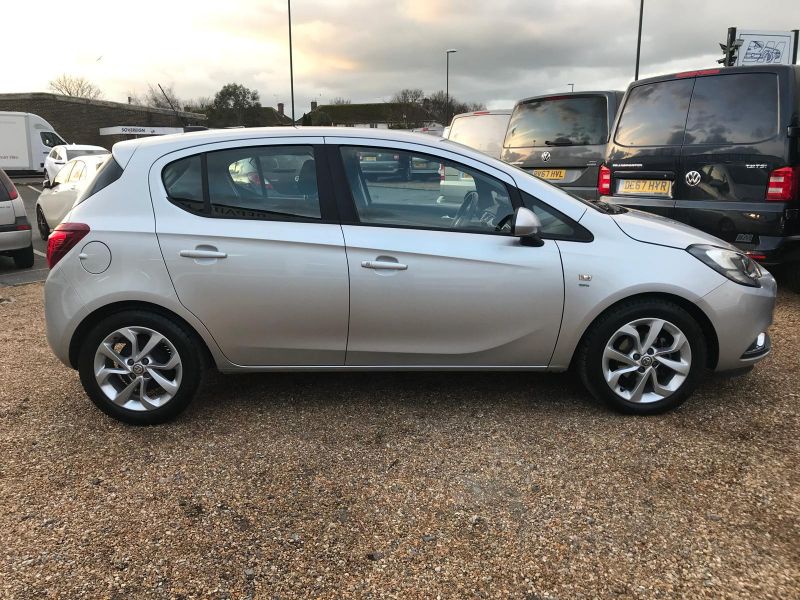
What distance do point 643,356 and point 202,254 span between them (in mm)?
2473

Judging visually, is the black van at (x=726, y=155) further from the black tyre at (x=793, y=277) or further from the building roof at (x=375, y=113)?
the building roof at (x=375, y=113)

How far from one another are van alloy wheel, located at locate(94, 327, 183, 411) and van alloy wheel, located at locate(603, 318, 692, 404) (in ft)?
7.93

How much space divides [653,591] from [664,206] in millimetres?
4338

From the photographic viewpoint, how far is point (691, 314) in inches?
134

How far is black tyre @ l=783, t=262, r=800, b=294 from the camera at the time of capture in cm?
609

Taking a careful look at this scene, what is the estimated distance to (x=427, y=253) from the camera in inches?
128

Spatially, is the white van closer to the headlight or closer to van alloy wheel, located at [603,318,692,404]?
van alloy wheel, located at [603,318,692,404]

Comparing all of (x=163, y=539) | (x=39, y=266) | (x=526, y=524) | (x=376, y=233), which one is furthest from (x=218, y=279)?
(x=39, y=266)

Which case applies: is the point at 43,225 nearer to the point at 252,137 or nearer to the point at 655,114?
the point at 252,137

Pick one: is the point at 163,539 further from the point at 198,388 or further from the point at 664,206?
the point at 664,206

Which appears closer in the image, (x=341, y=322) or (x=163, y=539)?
(x=163, y=539)

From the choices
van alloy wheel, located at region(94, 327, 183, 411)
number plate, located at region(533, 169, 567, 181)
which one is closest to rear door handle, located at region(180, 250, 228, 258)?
van alloy wheel, located at region(94, 327, 183, 411)

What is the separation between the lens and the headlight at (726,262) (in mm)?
3379

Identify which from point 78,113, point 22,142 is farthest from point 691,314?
point 78,113
